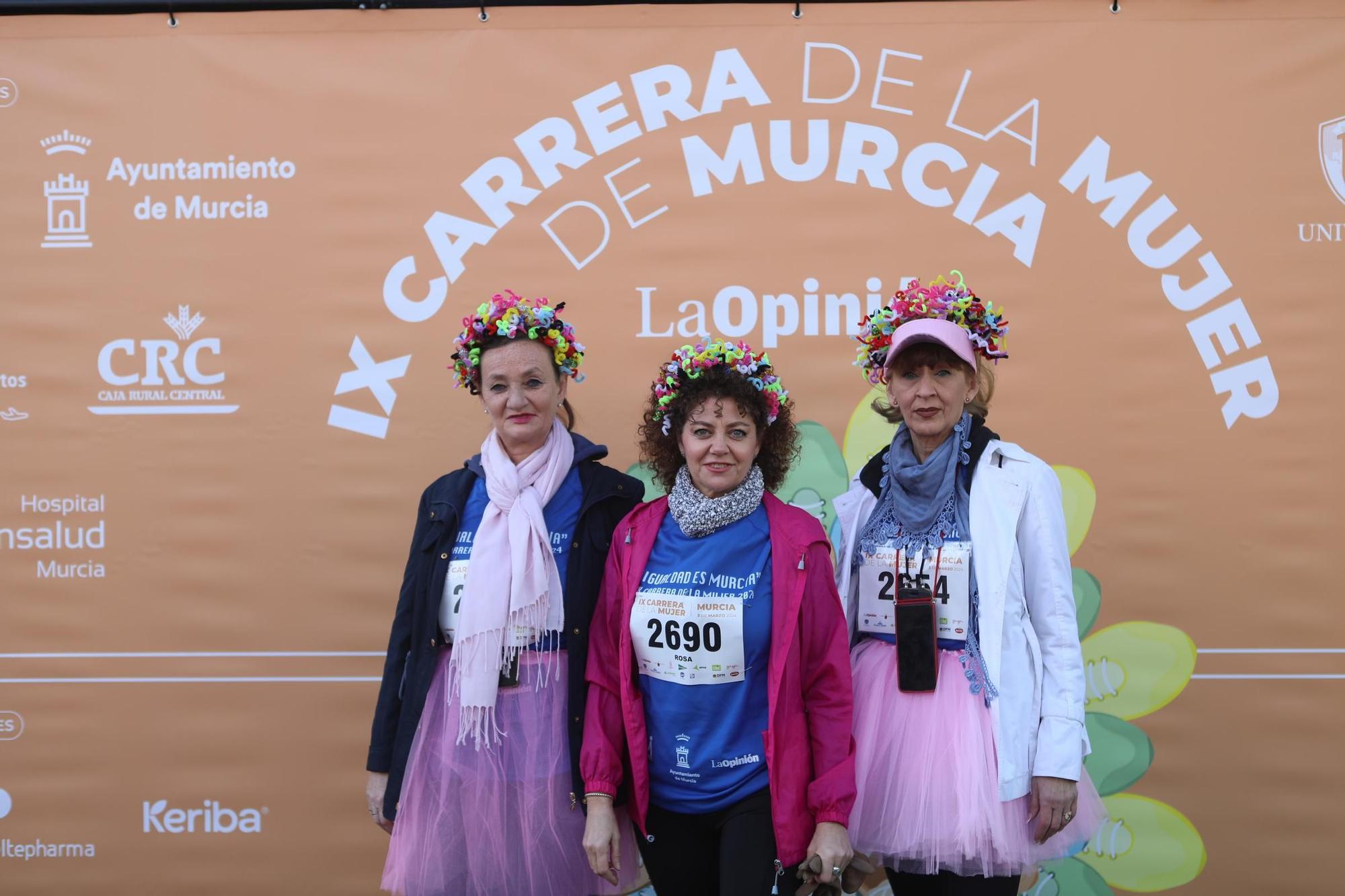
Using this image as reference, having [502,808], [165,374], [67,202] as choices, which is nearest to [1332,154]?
[502,808]

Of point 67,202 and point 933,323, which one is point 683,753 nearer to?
point 933,323

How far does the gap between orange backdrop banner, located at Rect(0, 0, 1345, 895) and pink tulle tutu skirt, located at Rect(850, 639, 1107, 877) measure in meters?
1.13

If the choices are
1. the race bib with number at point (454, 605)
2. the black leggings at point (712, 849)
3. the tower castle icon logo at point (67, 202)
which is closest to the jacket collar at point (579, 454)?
the race bib with number at point (454, 605)

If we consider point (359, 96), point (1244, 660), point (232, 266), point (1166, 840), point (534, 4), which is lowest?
point (1166, 840)

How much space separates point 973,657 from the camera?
239 cm

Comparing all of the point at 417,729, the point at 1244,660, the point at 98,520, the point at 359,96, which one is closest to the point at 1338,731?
the point at 1244,660

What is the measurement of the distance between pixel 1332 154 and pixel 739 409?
2421 millimetres

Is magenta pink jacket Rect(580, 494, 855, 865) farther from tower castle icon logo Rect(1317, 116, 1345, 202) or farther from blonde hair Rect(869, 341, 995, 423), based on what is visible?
tower castle icon logo Rect(1317, 116, 1345, 202)

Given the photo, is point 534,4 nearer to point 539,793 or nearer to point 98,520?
point 98,520

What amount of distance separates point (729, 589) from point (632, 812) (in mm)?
581

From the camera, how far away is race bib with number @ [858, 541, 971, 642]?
2400 millimetres

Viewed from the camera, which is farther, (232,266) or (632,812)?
(232,266)

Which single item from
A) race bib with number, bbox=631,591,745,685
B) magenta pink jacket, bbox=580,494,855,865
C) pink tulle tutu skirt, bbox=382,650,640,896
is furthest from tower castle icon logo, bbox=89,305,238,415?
race bib with number, bbox=631,591,745,685

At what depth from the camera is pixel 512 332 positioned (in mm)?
2676
